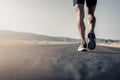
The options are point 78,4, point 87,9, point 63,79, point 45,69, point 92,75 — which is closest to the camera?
point 63,79

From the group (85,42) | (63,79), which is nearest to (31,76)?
(63,79)

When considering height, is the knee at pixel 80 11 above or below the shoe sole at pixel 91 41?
above

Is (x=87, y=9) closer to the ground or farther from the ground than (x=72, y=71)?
farther from the ground

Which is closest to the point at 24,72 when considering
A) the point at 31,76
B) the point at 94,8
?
the point at 31,76

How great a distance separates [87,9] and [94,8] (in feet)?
0.60

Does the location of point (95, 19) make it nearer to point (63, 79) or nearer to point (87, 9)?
point (87, 9)

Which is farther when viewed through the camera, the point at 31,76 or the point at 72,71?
the point at 72,71

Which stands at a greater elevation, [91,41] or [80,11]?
[80,11]

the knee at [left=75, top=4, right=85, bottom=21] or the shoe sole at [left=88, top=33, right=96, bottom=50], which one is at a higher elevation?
the knee at [left=75, top=4, right=85, bottom=21]

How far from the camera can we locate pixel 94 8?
332 inches

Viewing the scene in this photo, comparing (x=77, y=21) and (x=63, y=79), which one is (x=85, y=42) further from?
(x=63, y=79)

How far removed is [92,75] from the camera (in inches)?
145

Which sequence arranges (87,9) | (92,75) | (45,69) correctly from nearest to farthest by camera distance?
1. (92,75)
2. (45,69)
3. (87,9)

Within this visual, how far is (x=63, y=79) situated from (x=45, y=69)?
0.71 m
